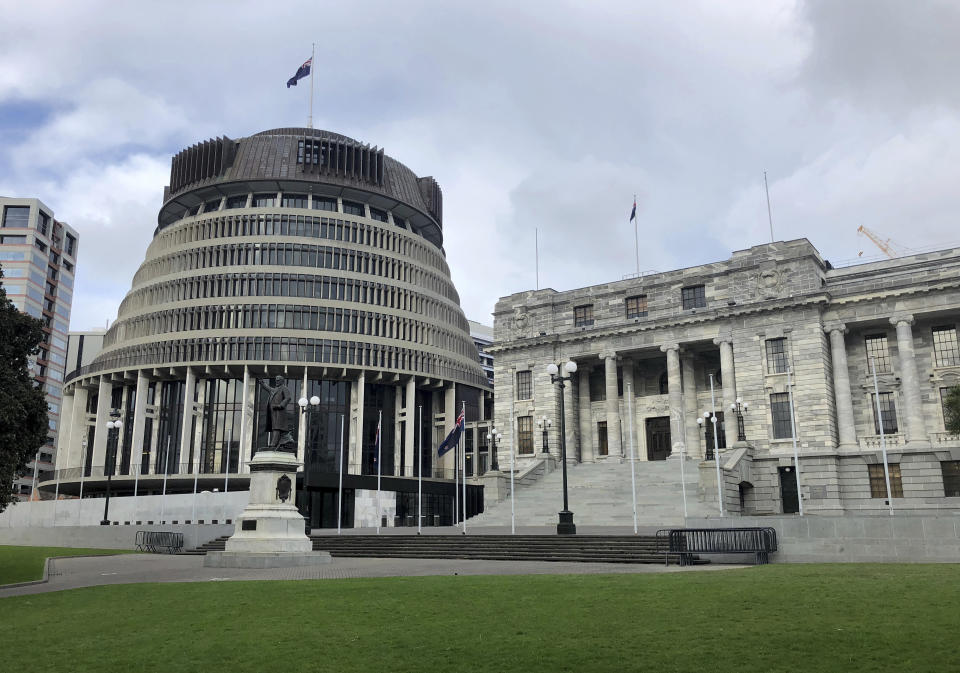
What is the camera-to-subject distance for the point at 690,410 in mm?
60875

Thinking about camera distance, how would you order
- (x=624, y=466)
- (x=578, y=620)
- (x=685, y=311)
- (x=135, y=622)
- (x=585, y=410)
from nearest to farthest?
(x=578, y=620) < (x=135, y=622) < (x=624, y=466) < (x=685, y=311) < (x=585, y=410)

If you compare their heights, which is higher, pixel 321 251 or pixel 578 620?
pixel 321 251

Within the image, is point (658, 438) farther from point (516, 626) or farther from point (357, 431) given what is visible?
point (516, 626)

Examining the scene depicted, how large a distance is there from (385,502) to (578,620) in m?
61.1

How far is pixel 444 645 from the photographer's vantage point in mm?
11797

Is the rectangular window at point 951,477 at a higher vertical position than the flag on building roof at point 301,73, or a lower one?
lower

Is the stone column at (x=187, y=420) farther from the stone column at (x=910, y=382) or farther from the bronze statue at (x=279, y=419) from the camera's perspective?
the stone column at (x=910, y=382)

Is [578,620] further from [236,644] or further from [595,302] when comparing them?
[595,302]

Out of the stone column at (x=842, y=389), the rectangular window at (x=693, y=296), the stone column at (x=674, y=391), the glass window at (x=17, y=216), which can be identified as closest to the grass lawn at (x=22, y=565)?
the stone column at (x=674, y=391)

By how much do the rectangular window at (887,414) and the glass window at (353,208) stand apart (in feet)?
193

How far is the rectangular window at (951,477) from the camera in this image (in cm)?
4941

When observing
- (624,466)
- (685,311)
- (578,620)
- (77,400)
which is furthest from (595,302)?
(77,400)

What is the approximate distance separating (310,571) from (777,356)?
40.1 m

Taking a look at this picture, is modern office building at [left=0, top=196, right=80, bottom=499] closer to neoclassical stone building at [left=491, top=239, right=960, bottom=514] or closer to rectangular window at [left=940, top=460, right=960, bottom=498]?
neoclassical stone building at [left=491, top=239, right=960, bottom=514]
